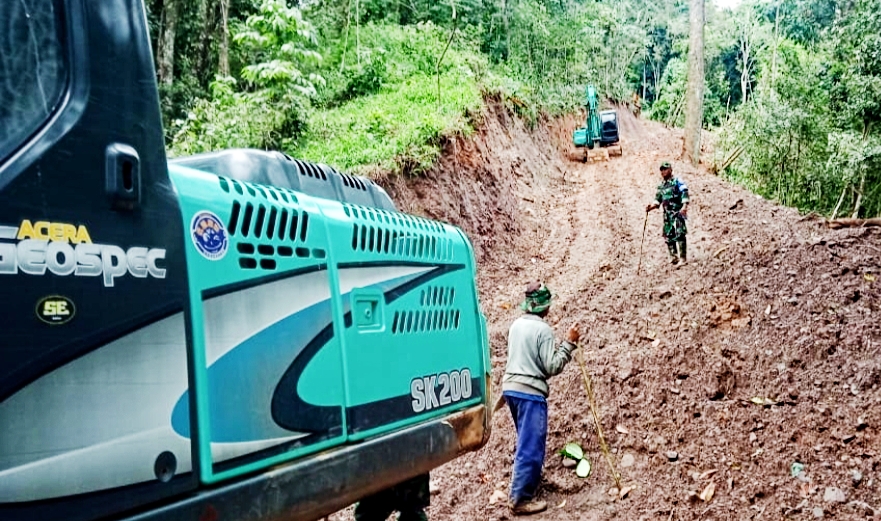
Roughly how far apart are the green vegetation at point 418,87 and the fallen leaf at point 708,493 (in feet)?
27.1

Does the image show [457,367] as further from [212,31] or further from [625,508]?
[212,31]

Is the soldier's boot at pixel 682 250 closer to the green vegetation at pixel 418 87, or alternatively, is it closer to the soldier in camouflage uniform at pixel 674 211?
the soldier in camouflage uniform at pixel 674 211

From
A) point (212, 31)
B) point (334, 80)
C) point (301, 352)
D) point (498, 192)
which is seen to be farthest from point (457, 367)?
point (212, 31)

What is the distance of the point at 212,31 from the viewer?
17.2m

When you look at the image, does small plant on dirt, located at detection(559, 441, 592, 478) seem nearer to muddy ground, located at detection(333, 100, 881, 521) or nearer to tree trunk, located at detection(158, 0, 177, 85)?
muddy ground, located at detection(333, 100, 881, 521)

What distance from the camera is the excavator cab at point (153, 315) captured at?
1.49 m

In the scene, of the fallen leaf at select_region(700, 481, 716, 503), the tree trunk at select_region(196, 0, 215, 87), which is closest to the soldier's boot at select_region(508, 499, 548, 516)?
the fallen leaf at select_region(700, 481, 716, 503)

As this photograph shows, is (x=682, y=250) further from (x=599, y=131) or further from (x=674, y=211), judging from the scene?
(x=599, y=131)

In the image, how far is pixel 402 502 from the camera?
138 inches

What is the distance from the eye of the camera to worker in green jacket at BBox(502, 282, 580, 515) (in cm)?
545

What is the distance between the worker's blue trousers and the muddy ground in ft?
0.82

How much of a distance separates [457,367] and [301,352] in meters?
1.27

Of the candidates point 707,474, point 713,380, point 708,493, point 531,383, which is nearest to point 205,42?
point 531,383

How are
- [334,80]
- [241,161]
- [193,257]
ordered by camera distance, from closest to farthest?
[193,257], [241,161], [334,80]
